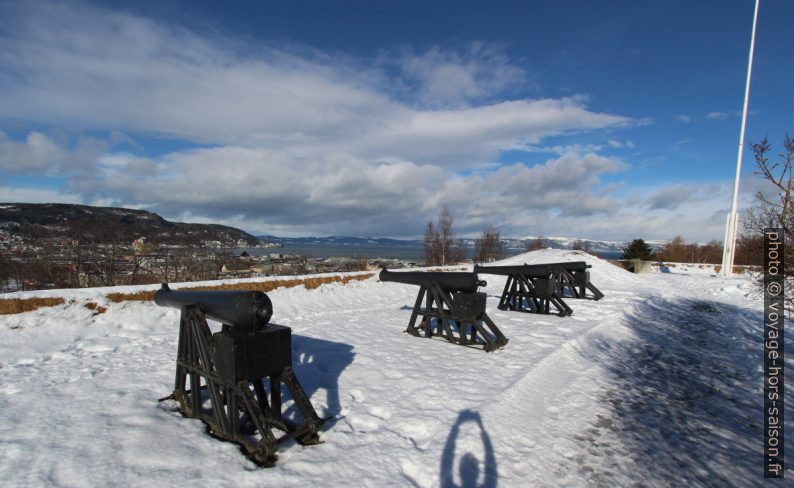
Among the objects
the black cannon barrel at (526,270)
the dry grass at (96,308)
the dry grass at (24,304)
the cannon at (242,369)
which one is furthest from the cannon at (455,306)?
the dry grass at (24,304)

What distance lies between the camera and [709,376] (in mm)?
6562

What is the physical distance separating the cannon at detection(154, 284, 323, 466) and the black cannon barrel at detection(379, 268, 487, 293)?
4285 millimetres

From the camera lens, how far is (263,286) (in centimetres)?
1129

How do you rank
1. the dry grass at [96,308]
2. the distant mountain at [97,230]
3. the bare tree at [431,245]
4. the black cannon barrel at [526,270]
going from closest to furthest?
the dry grass at [96,308] → the black cannon barrel at [526,270] → the distant mountain at [97,230] → the bare tree at [431,245]

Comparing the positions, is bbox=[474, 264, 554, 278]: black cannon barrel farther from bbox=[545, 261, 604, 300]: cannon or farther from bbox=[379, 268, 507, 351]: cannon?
bbox=[379, 268, 507, 351]: cannon

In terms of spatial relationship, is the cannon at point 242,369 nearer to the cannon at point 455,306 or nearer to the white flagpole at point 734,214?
the cannon at point 455,306

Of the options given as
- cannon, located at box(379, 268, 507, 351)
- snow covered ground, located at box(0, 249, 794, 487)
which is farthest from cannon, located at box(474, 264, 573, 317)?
cannon, located at box(379, 268, 507, 351)

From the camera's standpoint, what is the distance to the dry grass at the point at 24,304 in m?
7.25

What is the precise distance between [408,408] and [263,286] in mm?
7839

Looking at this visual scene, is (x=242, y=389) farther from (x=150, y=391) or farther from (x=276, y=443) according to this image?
(x=150, y=391)

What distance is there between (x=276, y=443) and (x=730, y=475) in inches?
167

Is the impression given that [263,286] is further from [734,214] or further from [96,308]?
[734,214]

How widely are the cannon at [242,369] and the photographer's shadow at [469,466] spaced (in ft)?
4.16

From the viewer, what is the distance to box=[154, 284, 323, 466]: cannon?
11.4ft
